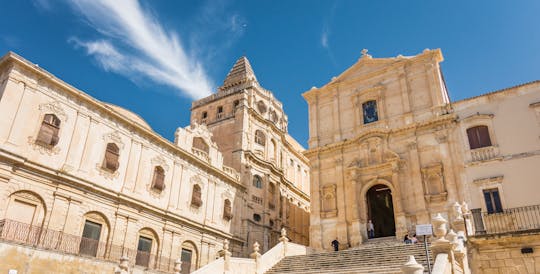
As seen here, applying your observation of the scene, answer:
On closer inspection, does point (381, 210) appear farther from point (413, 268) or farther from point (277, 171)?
point (413, 268)

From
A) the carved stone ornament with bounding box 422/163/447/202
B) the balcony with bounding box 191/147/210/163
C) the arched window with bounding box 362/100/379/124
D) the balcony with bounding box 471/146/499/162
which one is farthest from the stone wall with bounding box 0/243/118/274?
the balcony with bounding box 471/146/499/162

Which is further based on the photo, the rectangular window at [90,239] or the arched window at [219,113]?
the arched window at [219,113]

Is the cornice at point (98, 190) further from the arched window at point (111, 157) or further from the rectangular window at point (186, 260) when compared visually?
the rectangular window at point (186, 260)

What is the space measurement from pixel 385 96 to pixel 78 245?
20225mm

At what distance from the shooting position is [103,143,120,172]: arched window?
22078 millimetres

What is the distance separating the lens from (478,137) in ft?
74.0

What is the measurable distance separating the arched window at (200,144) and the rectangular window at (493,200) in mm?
18622

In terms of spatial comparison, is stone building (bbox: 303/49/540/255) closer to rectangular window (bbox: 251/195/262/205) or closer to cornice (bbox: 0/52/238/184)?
rectangular window (bbox: 251/195/262/205)

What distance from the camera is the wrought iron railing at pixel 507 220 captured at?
62.7 feet

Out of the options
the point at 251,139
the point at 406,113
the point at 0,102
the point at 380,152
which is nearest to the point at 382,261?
the point at 380,152

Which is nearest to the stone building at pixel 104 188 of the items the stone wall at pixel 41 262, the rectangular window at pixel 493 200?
the stone wall at pixel 41 262

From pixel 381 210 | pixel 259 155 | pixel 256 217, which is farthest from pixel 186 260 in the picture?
pixel 381 210

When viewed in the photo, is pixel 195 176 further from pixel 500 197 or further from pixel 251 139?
pixel 500 197

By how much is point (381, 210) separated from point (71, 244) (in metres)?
18.5
